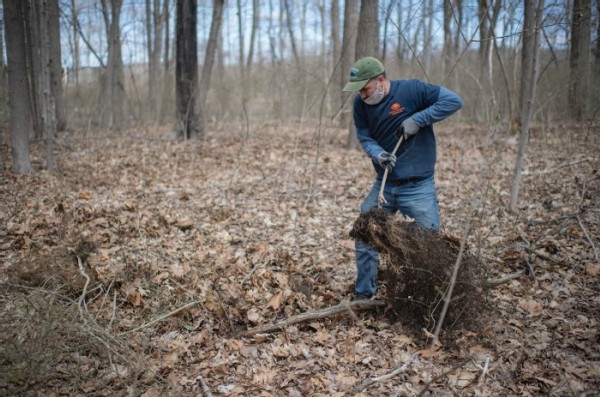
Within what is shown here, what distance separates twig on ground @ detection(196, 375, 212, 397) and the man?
4.89 ft

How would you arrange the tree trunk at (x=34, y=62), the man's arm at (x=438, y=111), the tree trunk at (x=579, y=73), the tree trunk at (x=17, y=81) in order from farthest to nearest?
the tree trunk at (x=34, y=62)
the tree trunk at (x=579, y=73)
the tree trunk at (x=17, y=81)
the man's arm at (x=438, y=111)

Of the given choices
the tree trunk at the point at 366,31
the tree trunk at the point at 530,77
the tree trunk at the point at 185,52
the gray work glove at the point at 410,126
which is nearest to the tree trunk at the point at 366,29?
the tree trunk at the point at 366,31

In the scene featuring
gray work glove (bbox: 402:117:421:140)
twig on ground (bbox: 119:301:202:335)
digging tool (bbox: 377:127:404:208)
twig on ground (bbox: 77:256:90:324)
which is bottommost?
twig on ground (bbox: 119:301:202:335)

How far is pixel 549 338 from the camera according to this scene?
3.15 metres

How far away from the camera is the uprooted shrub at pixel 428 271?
124 inches

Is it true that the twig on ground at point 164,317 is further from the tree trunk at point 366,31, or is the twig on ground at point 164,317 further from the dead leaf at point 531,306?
the tree trunk at point 366,31

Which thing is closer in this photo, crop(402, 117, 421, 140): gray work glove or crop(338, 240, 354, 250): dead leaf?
crop(402, 117, 421, 140): gray work glove

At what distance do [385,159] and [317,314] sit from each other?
1.37 metres

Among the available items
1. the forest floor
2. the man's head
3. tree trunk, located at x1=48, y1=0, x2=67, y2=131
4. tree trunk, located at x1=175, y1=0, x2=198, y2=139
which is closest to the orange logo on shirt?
the man's head

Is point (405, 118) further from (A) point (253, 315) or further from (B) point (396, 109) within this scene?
(A) point (253, 315)

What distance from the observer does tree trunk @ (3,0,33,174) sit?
6.91 m

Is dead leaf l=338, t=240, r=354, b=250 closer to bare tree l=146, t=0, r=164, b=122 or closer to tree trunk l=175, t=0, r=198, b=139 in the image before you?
tree trunk l=175, t=0, r=198, b=139

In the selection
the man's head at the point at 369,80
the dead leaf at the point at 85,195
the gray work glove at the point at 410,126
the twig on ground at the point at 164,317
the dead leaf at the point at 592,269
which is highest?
the man's head at the point at 369,80

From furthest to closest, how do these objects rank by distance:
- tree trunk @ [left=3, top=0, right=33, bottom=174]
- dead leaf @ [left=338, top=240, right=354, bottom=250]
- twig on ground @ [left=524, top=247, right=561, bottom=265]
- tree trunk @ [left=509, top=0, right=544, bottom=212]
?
tree trunk @ [left=3, top=0, right=33, bottom=174] < dead leaf @ [left=338, top=240, right=354, bottom=250] < tree trunk @ [left=509, top=0, right=544, bottom=212] < twig on ground @ [left=524, top=247, right=561, bottom=265]
